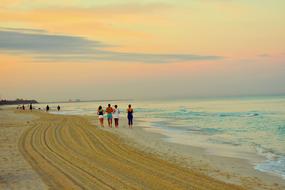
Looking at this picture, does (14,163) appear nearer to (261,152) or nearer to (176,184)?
(176,184)

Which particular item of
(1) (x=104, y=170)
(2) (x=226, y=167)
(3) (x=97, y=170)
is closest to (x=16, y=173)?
(3) (x=97, y=170)

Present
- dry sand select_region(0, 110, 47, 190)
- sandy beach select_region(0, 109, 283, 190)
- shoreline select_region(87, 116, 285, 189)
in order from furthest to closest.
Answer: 1. shoreline select_region(87, 116, 285, 189)
2. sandy beach select_region(0, 109, 283, 190)
3. dry sand select_region(0, 110, 47, 190)

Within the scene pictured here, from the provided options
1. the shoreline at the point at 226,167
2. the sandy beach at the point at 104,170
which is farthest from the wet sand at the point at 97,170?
the shoreline at the point at 226,167

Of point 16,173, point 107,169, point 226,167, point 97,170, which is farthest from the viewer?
point 226,167

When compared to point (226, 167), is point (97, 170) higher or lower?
higher

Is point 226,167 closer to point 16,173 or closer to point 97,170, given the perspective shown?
point 97,170

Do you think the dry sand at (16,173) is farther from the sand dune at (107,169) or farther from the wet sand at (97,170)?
the sand dune at (107,169)

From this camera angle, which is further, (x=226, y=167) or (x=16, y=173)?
(x=226, y=167)

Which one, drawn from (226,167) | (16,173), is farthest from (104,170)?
(226,167)

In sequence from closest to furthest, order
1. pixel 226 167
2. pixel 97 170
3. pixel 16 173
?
1. pixel 16 173
2. pixel 97 170
3. pixel 226 167

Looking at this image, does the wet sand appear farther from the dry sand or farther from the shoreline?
the shoreline

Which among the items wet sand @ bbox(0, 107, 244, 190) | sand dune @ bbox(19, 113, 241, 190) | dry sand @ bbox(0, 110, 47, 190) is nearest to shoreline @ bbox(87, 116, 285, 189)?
wet sand @ bbox(0, 107, 244, 190)

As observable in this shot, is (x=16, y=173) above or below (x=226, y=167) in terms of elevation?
above

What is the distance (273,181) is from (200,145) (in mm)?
8779
